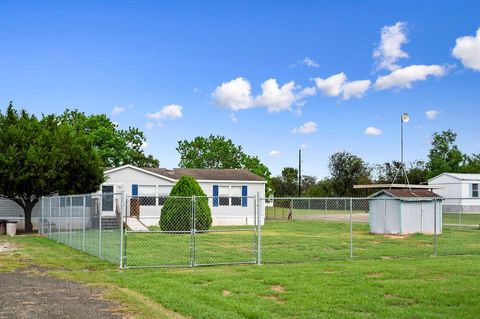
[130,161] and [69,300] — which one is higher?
[130,161]

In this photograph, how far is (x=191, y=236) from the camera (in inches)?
605

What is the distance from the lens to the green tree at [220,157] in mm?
69125

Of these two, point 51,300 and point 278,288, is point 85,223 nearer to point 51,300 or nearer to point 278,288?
point 51,300

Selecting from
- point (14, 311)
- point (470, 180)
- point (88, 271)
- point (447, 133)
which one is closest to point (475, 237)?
point (88, 271)

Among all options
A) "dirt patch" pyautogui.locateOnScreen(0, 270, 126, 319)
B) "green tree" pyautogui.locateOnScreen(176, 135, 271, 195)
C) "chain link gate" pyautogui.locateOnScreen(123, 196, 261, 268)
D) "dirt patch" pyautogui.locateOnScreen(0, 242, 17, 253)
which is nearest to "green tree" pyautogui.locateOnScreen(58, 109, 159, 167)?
"green tree" pyautogui.locateOnScreen(176, 135, 271, 195)

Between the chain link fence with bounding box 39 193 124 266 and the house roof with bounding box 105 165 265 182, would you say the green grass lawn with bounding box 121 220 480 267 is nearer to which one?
the chain link fence with bounding box 39 193 124 266

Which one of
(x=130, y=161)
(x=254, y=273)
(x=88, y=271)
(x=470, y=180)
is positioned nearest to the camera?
(x=254, y=273)

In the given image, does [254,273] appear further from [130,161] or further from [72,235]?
[130,161]

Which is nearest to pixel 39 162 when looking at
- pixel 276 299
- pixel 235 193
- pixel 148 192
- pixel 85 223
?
pixel 148 192

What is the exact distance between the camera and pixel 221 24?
82.6 ft

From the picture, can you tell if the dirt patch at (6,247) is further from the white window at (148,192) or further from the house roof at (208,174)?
the house roof at (208,174)

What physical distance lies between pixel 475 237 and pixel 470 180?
2780cm

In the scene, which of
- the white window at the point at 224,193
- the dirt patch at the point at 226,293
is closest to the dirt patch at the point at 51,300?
the dirt patch at the point at 226,293

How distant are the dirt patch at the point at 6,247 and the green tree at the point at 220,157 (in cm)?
4767
